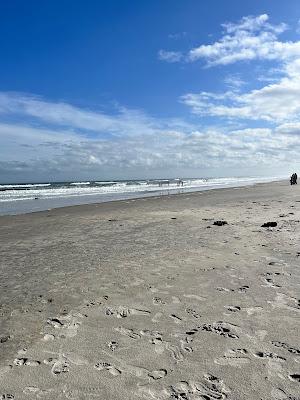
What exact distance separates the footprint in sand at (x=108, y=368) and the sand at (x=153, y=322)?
0.04 ft

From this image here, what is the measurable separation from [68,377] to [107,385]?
42cm

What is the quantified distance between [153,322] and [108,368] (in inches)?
46.7

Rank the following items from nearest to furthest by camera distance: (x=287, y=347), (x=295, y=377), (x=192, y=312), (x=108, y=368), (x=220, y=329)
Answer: (x=295, y=377) < (x=108, y=368) < (x=287, y=347) < (x=220, y=329) < (x=192, y=312)

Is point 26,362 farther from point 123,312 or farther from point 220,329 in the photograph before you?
point 220,329

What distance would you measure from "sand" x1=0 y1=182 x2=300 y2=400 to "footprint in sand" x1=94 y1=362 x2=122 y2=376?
11mm

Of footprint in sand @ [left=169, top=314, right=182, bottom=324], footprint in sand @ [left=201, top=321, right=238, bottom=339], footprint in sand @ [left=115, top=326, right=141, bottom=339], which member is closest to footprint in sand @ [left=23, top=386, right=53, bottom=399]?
footprint in sand @ [left=115, top=326, right=141, bottom=339]

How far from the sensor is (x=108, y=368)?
12.1 ft

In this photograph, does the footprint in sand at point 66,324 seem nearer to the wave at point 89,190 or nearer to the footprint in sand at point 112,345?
the footprint in sand at point 112,345

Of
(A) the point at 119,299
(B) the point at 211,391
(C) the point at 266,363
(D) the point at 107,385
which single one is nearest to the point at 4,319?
(A) the point at 119,299

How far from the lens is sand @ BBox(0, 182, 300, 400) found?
11.2 ft

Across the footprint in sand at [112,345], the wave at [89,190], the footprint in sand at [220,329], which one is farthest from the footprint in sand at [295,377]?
the wave at [89,190]

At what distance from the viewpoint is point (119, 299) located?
5730mm

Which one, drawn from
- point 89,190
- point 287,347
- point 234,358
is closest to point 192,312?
point 234,358

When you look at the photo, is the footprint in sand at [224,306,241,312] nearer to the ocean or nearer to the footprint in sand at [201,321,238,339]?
the footprint in sand at [201,321,238,339]
